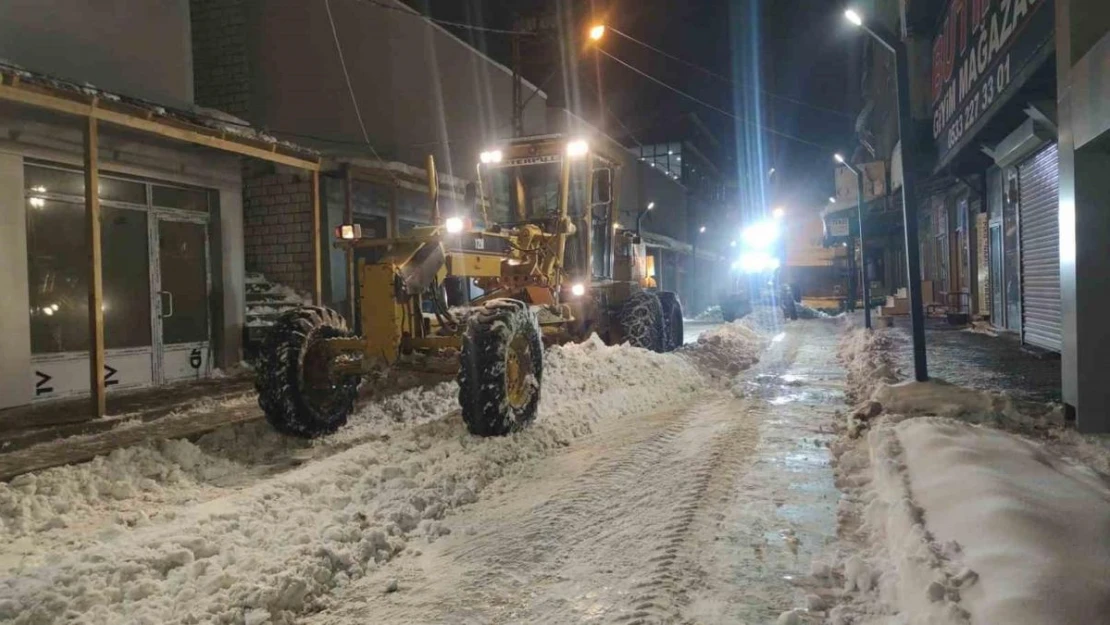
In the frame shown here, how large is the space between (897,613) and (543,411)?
4.80 metres

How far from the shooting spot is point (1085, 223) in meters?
5.72

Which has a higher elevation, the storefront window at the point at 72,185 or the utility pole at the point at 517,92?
the utility pole at the point at 517,92

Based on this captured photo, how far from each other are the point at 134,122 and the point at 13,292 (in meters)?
2.48

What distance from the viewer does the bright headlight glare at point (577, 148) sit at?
392 inches

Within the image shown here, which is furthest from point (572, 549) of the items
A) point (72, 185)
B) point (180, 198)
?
point (180, 198)

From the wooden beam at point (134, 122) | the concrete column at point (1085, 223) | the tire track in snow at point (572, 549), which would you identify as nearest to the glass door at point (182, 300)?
the wooden beam at point (134, 122)

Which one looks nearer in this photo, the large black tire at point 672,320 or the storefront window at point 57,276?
the storefront window at point 57,276

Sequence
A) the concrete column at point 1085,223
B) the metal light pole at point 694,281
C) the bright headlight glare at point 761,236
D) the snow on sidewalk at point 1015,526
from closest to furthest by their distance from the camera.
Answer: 1. the snow on sidewalk at point 1015,526
2. the concrete column at point 1085,223
3. the bright headlight glare at point 761,236
4. the metal light pole at point 694,281

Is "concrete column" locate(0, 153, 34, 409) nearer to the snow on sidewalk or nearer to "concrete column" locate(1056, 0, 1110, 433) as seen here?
the snow on sidewalk

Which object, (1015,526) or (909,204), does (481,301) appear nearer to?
(909,204)

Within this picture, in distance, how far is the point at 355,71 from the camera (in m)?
15.7

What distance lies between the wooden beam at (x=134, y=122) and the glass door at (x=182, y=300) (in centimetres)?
200

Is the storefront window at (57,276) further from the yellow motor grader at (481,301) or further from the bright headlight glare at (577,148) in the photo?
the bright headlight glare at (577,148)

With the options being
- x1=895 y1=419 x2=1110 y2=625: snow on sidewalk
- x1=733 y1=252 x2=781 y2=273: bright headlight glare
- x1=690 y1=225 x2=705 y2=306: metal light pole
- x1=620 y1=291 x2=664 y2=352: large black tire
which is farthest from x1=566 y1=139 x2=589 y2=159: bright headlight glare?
x1=690 y1=225 x2=705 y2=306: metal light pole
